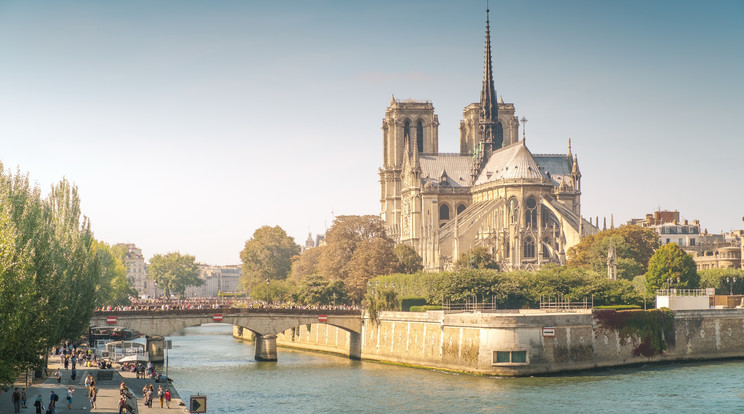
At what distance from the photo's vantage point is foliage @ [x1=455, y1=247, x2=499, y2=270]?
11662cm

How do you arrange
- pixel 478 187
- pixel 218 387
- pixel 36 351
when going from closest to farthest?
pixel 36 351, pixel 218 387, pixel 478 187

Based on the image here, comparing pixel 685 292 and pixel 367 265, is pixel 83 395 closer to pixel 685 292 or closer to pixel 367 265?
pixel 367 265

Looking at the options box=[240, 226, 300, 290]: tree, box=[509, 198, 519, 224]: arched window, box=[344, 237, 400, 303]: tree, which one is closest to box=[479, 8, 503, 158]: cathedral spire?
box=[509, 198, 519, 224]: arched window

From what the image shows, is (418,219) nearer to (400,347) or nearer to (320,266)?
(320,266)

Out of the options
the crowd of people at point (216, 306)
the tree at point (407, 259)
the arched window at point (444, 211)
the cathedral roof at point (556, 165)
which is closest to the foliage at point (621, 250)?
the tree at point (407, 259)

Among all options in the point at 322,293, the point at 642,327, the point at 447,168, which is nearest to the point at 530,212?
the point at 447,168

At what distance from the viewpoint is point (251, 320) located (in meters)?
84.7

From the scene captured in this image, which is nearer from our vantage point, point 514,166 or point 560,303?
point 560,303

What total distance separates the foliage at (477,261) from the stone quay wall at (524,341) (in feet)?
100

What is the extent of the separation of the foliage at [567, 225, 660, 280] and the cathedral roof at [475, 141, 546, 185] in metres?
18.9

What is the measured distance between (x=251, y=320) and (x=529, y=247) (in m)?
57.0

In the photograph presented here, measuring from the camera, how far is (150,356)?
271 ft

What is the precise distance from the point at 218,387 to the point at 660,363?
3457cm

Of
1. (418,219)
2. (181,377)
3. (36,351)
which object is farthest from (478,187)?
(36,351)
